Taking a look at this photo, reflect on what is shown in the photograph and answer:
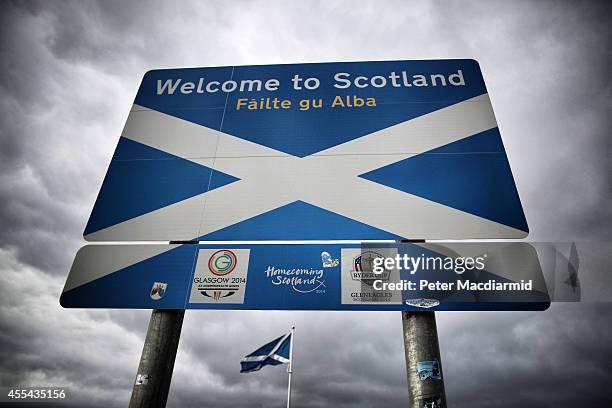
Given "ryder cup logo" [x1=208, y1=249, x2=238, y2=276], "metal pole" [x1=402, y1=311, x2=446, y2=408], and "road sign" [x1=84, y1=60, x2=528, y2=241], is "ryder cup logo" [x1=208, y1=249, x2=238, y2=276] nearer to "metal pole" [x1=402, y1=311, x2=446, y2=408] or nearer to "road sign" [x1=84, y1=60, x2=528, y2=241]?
"road sign" [x1=84, y1=60, x2=528, y2=241]

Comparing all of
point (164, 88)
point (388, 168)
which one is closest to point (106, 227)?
point (164, 88)

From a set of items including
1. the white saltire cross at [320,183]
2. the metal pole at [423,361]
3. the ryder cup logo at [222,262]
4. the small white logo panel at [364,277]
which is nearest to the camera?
the metal pole at [423,361]

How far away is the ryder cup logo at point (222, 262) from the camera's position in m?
3.29

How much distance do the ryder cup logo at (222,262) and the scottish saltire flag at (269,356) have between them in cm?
527

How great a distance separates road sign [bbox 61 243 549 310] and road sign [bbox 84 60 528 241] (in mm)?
196

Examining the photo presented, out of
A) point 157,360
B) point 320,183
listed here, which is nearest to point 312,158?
point 320,183

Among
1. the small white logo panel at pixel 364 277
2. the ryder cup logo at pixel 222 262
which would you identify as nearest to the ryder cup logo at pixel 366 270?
the small white logo panel at pixel 364 277

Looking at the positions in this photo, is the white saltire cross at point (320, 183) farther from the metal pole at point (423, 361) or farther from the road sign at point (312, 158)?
the metal pole at point (423, 361)

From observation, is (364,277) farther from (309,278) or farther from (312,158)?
(312,158)

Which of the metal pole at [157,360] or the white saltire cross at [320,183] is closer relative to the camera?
the metal pole at [157,360]

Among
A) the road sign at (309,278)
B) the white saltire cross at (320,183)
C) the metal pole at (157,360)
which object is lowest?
the metal pole at (157,360)

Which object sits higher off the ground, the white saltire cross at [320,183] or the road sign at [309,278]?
the white saltire cross at [320,183]

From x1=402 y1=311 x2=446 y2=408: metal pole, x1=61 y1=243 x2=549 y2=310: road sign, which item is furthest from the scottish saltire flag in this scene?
x1=402 y1=311 x2=446 y2=408: metal pole

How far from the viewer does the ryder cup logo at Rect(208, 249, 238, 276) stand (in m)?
3.29
